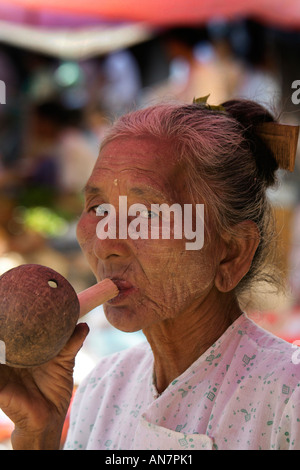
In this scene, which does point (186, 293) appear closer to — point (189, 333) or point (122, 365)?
point (189, 333)

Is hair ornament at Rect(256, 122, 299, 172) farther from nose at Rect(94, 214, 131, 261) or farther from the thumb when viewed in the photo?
the thumb

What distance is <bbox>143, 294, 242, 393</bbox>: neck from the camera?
1.70m

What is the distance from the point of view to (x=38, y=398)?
1.54m

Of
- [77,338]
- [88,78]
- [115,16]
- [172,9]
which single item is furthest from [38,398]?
[88,78]

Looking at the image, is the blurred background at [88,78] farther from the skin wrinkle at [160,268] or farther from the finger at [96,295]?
the finger at [96,295]

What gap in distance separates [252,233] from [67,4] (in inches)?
186

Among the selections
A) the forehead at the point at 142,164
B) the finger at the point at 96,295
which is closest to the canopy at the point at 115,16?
the forehead at the point at 142,164

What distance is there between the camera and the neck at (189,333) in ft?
5.57

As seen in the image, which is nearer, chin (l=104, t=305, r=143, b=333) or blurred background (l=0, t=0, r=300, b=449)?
chin (l=104, t=305, r=143, b=333)

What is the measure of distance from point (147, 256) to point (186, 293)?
0.17 meters

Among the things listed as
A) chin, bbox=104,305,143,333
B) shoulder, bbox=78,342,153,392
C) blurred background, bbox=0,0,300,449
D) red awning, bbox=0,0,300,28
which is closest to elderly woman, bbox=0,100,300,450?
chin, bbox=104,305,143,333

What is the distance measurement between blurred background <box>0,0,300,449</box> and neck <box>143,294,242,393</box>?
94.3 inches

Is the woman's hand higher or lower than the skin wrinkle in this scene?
lower

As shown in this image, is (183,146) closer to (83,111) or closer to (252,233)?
(252,233)
